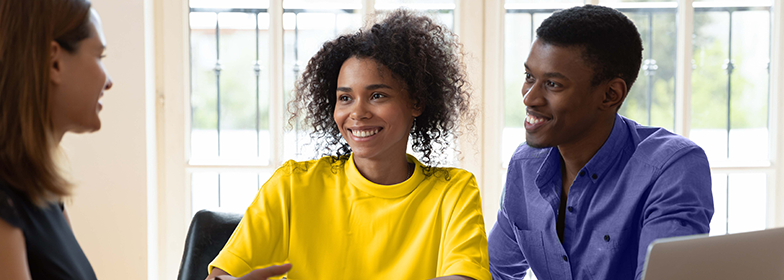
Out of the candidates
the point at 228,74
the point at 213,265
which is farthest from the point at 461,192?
the point at 228,74

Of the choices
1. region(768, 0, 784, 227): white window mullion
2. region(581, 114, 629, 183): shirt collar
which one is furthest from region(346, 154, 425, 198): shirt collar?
region(768, 0, 784, 227): white window mullion

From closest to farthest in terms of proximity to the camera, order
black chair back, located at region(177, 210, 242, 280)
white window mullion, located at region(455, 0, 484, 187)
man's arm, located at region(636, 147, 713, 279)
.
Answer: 1. man's arm, located at region(636, 147, 713, 279)
2. black chair back, located at region(177, 210, 242, 280)
3. white window mullion, located at region(455, 0, 484, 187)

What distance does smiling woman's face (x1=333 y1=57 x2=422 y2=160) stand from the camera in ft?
4.55

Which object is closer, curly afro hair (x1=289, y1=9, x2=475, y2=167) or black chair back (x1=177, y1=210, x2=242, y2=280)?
curly afro hair (x1=289, y1=9, x2=475, y2=167)

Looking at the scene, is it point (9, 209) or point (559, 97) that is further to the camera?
point (559, 97)

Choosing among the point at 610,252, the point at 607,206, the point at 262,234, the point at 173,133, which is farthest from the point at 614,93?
the point at 173,133

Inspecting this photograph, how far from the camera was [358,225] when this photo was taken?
1402mm

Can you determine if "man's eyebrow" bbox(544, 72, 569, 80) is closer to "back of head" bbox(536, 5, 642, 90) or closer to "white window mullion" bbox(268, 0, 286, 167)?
"back of head" bbox(536, 5, 642, 90)

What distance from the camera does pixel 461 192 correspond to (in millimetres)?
1393

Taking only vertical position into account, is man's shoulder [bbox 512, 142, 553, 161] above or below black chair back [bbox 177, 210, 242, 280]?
above

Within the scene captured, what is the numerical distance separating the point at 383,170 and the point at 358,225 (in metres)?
0.15

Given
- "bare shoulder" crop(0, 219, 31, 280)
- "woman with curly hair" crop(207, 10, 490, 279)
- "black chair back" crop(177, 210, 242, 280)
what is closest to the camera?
"bare shoulder" crop(0, 219, 31, 280)

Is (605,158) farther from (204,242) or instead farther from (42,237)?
(42,237)

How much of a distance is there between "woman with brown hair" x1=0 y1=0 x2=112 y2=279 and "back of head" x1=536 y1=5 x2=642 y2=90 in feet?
3.35
